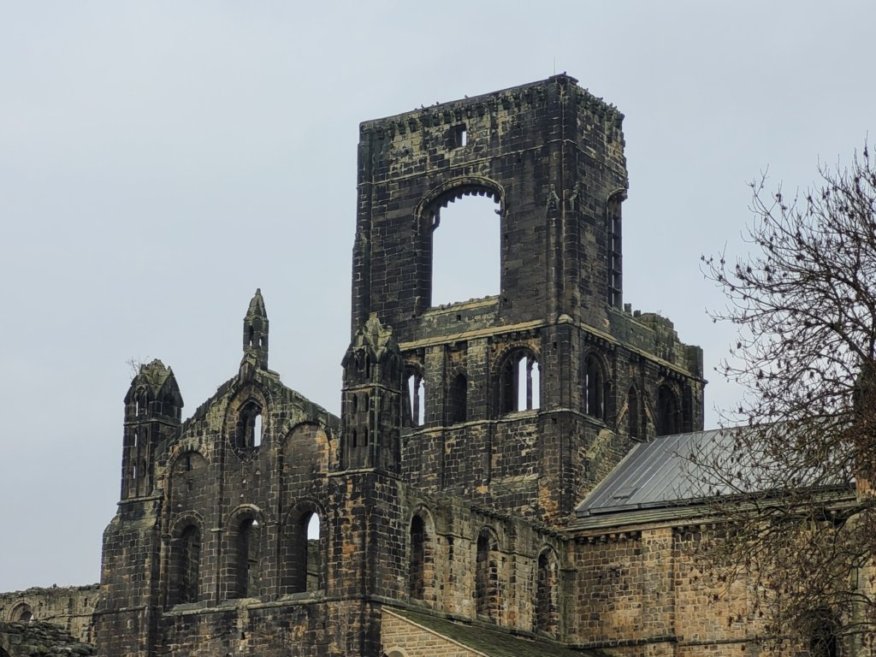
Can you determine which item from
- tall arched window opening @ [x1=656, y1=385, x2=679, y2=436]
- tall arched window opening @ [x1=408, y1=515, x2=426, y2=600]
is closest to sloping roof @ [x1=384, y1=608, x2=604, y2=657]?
tall arched window opening @ [x1=408, y1=515, x2=426, y2=600]

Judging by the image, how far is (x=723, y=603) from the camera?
50.2 metres

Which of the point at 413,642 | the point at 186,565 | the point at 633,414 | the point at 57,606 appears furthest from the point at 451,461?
the point at 57,606

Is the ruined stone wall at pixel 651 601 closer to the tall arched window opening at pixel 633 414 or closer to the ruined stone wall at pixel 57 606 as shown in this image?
the tall arched window opening at pixel 633 414

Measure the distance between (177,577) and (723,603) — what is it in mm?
14557

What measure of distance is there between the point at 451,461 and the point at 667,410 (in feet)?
27.5

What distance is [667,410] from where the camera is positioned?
6153cm

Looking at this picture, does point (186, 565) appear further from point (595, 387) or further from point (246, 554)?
point (595, 387)

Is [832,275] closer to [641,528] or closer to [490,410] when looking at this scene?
→ [641,528]

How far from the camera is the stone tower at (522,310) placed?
56094mm

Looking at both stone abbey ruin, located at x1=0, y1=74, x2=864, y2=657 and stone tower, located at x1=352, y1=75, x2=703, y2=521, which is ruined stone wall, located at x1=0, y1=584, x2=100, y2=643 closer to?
stone abbey ruin, located at x1=0, y1=74, x2=864, y2=657

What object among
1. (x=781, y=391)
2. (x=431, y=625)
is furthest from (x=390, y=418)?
(x=781, y=391)

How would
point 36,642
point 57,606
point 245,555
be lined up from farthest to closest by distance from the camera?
point 57,606 < point 245,555 < point 36,642

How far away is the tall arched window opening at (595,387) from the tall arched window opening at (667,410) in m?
3.50

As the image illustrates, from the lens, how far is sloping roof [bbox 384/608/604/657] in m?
45.3
